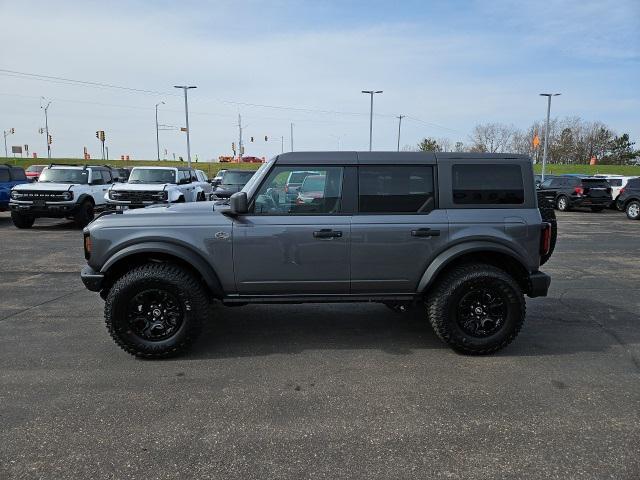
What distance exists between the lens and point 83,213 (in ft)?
46.4

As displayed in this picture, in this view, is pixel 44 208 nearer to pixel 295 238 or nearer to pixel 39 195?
pixel 39 195

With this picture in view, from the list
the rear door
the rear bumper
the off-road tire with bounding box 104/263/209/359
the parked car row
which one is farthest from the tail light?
the parked car row

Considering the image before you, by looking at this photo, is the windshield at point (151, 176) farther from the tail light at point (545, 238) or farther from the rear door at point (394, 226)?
the tail light at point (545, 238)

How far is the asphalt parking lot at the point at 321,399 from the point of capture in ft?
9.25

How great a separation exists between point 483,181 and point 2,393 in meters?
4.48

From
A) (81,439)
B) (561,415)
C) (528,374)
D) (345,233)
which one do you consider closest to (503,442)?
(561,415)

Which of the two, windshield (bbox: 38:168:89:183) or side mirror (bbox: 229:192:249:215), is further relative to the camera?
windshield (bbox: 38:168:89:183)

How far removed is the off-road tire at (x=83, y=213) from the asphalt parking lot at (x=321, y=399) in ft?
29.1

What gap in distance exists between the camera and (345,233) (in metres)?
4.34

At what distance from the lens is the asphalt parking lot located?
2.82 m

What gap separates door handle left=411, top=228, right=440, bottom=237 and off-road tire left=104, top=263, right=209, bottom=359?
6.69 ft

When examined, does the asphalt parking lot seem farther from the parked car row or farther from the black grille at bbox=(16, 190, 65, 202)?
the parked car row

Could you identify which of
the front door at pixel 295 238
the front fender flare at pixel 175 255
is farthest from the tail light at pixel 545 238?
the front fender flare at pixel 175 255

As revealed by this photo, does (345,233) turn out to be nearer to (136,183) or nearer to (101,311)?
(101,311)
